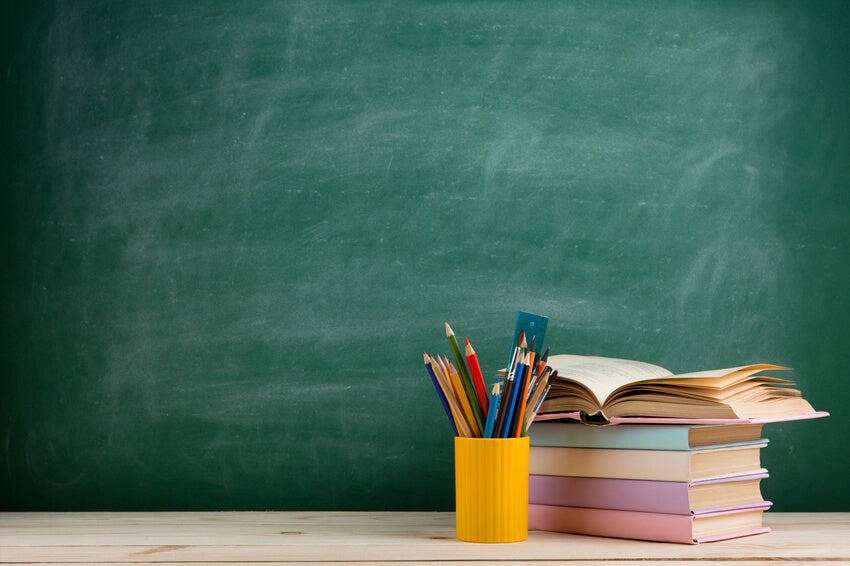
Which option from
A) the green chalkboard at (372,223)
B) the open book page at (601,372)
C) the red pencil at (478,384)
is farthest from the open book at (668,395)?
the green chalkboard at (372,223)

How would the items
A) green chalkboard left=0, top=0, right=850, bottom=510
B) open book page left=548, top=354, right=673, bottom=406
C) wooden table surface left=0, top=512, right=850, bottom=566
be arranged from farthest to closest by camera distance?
green chalkboard left=0, top=0, right=850, bottom=510, open book page left=548, top=354, right=673, bottom=406, wooden table surface left=0, top=512, right=850, bottom=566

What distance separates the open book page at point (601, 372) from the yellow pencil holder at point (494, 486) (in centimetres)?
11

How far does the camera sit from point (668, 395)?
911mm

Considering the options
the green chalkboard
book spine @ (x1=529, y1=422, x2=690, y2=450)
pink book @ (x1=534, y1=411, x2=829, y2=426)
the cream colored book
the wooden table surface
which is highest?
the green chalkboard

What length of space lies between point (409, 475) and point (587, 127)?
0.66 m

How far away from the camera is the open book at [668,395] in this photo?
90 cm

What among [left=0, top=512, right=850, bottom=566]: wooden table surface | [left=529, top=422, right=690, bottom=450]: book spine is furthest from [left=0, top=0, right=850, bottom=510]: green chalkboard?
[left=529, top=422, right=690, bottom=450]: book spine

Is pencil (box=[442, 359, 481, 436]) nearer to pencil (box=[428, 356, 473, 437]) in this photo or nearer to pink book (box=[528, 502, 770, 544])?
pencil (box=[428, 356, 473, 437])

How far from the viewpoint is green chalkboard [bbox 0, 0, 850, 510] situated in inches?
49.7

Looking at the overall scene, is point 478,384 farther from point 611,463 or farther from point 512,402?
point 611,463

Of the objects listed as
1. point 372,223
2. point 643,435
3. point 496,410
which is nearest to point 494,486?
point 496,410

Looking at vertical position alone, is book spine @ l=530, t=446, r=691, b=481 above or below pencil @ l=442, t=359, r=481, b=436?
below

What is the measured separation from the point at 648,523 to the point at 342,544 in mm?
367

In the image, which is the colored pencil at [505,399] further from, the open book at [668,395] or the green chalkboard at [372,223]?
the green chalkboard at [372,223]
